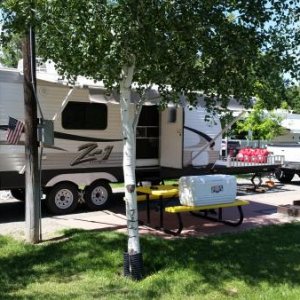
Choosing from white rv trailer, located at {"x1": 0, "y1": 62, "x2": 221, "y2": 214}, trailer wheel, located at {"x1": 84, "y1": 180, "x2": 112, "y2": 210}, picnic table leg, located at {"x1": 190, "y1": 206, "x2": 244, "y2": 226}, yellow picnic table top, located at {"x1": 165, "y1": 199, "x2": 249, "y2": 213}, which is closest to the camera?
yellow picnic table top, located at {"x1": 165, "y1": 199, "x2": 249, "y2": 213}

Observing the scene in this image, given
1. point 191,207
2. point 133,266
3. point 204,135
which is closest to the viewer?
point 133,266

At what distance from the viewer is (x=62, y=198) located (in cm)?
1087

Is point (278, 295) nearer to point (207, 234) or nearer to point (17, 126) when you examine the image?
point (207, 234)

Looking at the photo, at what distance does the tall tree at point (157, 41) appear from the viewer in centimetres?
569

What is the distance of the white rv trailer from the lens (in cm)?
1008

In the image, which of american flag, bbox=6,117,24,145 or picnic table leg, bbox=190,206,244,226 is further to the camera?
american flag, bbox=6,117,24,145

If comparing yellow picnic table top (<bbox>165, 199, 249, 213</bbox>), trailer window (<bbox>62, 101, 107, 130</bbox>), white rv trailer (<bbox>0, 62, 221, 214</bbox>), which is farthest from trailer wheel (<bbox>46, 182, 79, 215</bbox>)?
yellow picnic table top (<bbox>165, 199, 249, 213</bbox>)

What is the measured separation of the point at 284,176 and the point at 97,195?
8.35 meters

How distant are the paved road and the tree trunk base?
94.6 inches

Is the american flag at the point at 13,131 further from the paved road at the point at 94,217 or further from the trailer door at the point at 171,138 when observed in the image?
the trailer door at the point at 171,138

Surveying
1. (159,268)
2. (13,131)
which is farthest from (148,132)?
(159,268)

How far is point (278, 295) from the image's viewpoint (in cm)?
559

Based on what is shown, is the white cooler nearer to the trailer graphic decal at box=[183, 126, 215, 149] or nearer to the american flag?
the american flag

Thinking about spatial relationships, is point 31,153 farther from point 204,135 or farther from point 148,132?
point 204,135
